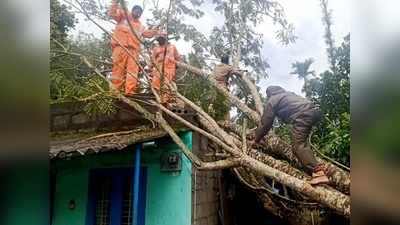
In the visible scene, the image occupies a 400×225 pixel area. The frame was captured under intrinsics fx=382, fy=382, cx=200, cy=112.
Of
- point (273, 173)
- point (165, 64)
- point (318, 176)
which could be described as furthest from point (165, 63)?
point (318, 176)

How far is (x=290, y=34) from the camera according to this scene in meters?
1.73

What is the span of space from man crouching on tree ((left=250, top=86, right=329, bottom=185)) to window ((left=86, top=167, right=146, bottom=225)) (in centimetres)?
84

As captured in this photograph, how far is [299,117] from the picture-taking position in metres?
1.83

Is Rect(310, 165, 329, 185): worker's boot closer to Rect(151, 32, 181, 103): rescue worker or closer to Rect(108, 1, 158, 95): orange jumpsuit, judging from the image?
Rect(151, 32, 181, 103): rescue worker

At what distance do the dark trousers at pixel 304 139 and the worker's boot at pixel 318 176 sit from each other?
0.07 feet

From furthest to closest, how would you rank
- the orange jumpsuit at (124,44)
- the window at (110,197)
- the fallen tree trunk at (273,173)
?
the window at (110,197) → the orange jumpsuit at (124,44) → the fallen tree trunk at (273,173)

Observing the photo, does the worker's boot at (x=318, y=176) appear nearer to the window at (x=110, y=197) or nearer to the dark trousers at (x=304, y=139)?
the dark trousers at (x=304, y=139)

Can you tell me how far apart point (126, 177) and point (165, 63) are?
70 cm

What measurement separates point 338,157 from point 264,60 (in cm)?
57

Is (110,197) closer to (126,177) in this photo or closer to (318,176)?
(126,177)

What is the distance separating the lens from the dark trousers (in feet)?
5.91

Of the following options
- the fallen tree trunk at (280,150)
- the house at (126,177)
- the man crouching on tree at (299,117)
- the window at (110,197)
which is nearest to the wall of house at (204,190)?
the house at (126,177)

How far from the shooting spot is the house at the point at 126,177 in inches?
82.4
